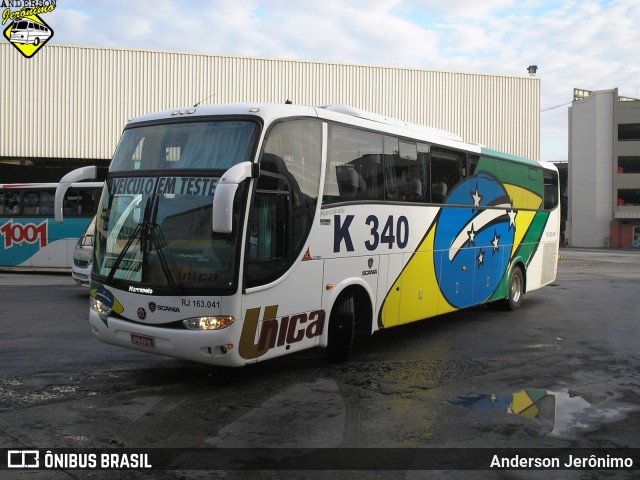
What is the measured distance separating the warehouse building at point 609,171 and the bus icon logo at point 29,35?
54927mm

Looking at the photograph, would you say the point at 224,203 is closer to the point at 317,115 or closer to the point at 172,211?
the point at 172,211

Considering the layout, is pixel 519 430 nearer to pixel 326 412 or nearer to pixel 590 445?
pixel 590 445

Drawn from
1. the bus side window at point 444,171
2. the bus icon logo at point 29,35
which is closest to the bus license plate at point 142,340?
the bus side window at point 444,171

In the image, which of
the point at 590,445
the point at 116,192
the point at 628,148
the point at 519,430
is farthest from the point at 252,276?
the point at 628,148

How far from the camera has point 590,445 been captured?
5.67 meters

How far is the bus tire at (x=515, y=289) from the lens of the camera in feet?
46.4

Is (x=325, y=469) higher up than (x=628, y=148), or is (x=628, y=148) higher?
(x=628, y=148)

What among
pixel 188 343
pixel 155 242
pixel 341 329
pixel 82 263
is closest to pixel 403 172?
pixel 341 329

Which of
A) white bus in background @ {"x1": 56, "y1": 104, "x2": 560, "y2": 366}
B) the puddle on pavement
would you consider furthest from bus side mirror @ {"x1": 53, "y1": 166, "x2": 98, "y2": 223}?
the puddle on pavement

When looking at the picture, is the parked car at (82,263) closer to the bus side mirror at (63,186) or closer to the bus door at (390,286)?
the bus side mirror at (63,186)

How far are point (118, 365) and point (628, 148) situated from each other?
68861mm

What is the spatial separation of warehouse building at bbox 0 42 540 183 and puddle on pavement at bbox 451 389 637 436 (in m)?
25.4

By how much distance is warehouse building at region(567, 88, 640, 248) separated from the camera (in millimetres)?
67625

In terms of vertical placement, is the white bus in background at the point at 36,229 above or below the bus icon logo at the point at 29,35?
below
